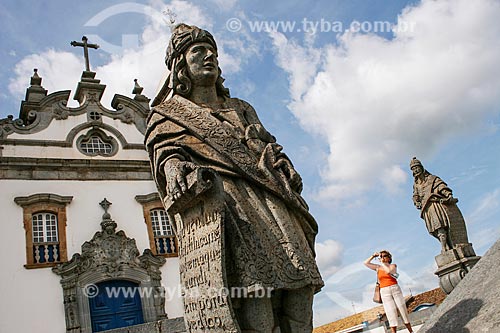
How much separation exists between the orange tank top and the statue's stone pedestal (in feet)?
13.0

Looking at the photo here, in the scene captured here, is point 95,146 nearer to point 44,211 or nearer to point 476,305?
point 44,211

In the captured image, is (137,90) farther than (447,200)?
Yes

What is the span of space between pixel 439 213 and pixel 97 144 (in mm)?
13980

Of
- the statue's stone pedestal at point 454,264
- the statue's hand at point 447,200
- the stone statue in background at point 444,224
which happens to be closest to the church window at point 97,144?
the stone statue in background at point 444,224

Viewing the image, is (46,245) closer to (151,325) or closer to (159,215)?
(159,215)

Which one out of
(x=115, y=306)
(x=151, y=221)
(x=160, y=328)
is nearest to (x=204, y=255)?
(x=160, y=328)

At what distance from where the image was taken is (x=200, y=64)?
3912 millimetres

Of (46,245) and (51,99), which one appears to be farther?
(51,99)

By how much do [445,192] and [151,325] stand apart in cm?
673

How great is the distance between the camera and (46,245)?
55.1ft

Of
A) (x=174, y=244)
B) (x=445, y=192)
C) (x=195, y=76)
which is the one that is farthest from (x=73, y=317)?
(x=195, y=76)

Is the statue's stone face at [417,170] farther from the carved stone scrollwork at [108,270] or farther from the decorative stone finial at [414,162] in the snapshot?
the carved stone scrollwork at [108,270]

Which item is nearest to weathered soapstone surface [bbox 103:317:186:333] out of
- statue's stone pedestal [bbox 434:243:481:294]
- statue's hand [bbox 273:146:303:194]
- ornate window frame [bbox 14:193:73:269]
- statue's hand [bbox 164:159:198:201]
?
statue's stone pedestal [bbox 434:243:481:294]

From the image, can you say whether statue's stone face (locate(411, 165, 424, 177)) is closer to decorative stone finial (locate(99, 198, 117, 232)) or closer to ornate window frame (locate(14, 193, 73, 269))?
decorative stone finial (locate(99, 198, 117, 232))
